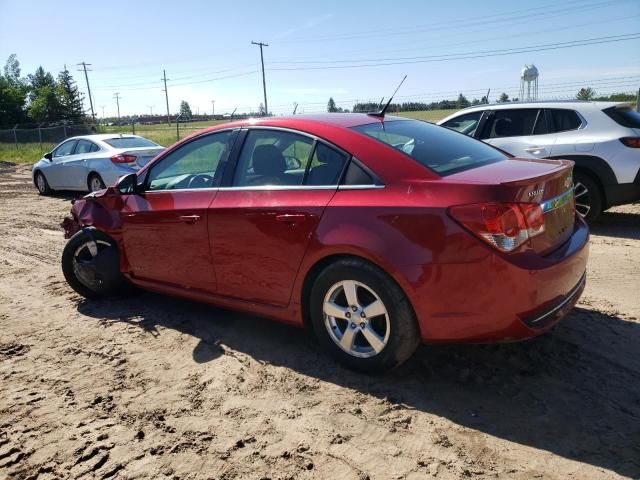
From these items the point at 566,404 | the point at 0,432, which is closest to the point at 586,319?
the point at 566,404

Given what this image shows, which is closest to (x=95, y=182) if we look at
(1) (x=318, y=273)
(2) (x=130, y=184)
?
(2) (x=130, y=184)

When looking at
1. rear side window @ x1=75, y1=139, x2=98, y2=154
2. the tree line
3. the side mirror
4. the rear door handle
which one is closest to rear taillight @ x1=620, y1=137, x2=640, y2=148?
the rear door handle

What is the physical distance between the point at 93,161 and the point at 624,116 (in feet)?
33.7

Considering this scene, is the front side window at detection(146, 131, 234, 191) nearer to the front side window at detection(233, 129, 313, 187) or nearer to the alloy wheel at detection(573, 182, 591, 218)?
the front side window at detection(233, 129, 313, 187)

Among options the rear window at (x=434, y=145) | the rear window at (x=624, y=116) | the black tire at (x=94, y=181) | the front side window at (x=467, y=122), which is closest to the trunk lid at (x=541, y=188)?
the rear window at (x=434, y=145)

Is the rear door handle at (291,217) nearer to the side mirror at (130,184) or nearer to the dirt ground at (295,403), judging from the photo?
the dirt ground at (295,403)

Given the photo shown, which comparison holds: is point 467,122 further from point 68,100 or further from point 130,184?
point 68,100

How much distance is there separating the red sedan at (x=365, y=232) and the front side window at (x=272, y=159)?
10 millimetres

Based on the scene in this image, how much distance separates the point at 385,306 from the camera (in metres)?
Answer: 3.16

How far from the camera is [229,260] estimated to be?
154 inches

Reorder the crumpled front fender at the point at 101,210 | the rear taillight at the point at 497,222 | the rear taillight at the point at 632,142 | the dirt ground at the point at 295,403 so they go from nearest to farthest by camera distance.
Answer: the dirt ground at the point at 295,403
the rear taillight at the point at 497,222
the crumpled front fender at the point at 101,210
the rear taillight at the point at 632,142

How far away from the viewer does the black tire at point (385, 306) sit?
311 cm

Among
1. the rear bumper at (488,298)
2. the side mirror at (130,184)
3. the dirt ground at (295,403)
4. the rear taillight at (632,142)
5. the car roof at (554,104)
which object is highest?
the car roof at (554,104)

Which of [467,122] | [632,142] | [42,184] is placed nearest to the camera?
[632,142]
